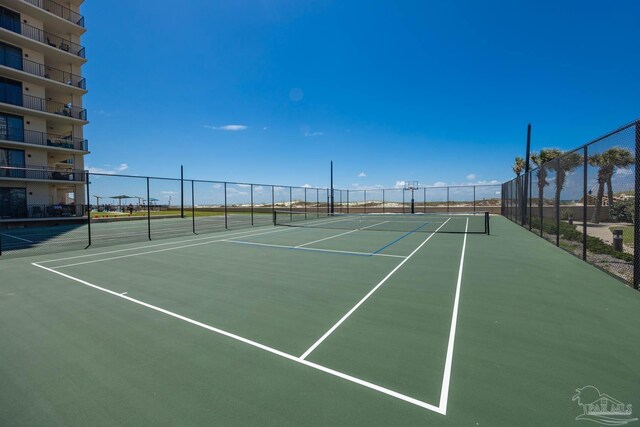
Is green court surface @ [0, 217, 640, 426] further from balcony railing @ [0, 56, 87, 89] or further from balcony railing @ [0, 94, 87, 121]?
balcony railing @ [0, 56, 87, 89]

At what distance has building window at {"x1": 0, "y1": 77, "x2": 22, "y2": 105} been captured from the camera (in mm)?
24372

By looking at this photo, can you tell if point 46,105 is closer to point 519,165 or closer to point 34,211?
point 34,211

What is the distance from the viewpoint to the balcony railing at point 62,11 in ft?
92.0

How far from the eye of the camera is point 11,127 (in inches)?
985

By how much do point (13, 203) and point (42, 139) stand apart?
6398 millimetres

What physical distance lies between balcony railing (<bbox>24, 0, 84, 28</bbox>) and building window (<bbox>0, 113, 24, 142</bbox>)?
10.8 metres

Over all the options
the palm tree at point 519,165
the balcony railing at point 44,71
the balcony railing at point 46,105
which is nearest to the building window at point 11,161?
the balcony railing at point 46,105

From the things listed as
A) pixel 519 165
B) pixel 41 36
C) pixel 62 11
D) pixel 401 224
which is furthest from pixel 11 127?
pixel 519 165

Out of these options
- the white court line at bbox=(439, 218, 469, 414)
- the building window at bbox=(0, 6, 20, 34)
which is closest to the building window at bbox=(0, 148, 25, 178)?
the building window at bbox=(0, 6, 20, 34)

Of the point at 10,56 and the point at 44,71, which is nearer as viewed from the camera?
the point at 10,56

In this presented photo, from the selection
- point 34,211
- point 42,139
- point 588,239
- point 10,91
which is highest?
point 10,91

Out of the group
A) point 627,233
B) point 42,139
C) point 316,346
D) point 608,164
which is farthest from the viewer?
point 42,139

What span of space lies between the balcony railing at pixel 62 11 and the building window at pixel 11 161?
44.7ft

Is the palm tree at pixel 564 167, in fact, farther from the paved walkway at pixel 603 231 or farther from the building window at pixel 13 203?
the building window at pixel 13 203
